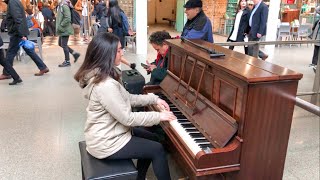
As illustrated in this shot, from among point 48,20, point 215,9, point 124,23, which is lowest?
point 48,20

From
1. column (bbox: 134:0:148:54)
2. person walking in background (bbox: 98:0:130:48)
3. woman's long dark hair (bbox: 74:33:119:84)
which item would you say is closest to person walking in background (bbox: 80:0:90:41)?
column (bbox: 134:0:148:54)

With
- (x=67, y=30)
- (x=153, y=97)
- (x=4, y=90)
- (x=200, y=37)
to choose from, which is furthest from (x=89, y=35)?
(x=153, y=97)

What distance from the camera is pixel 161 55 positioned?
3102 mm

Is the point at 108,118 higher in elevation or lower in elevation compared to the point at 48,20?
lower

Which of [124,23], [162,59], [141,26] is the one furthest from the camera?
[141,26]

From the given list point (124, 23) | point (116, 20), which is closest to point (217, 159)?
point (116, 20)

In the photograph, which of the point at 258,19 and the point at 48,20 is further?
the point at 48,20

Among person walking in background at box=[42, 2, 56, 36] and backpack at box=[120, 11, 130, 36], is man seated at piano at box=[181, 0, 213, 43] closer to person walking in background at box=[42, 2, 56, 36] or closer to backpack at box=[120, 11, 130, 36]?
backpack at box=[120, 11, 130, 36]

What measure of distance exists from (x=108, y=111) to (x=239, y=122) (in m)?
0.75

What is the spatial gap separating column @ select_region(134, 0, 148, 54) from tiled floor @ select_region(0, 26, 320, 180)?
2411mm

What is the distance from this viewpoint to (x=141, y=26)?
7.41m

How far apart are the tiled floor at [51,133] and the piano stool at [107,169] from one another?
69 centimetres

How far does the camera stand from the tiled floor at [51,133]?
2559 mm

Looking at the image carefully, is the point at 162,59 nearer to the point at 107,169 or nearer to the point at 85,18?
the point at 107,169
